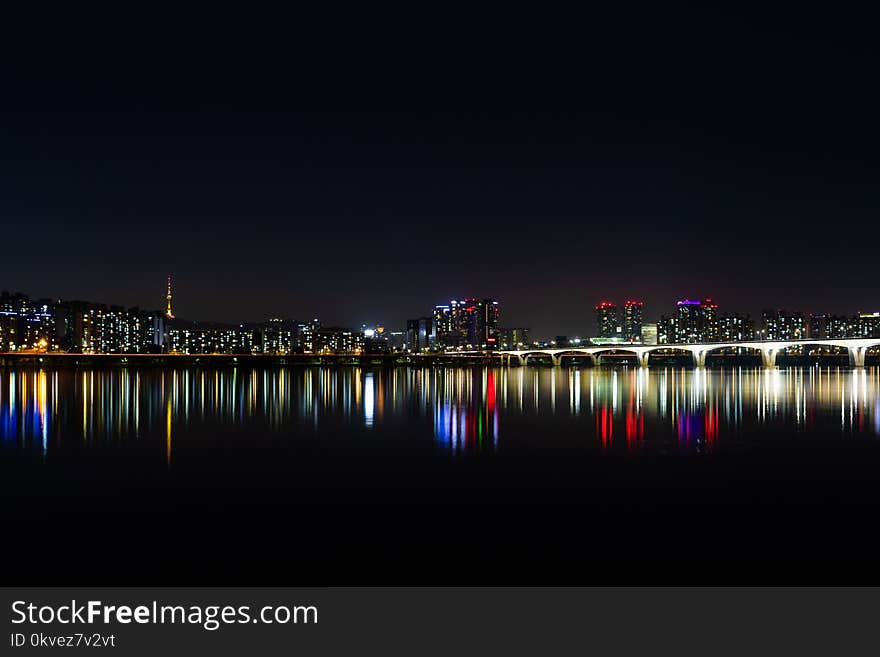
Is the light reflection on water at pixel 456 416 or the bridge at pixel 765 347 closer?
the light reflection on water at pixel 456 416

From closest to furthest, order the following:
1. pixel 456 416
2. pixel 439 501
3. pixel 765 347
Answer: pixel 439 501
pixel 456 416
pixel 765 347

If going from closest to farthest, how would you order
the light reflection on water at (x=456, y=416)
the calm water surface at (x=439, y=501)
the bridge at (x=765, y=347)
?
the calm water surface at (x=439, y=501) < the light reflection on water at (x=456, y=416) < the bridge at (x=765, y=347)

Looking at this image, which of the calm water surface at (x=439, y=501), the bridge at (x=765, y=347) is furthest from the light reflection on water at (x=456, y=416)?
the bridge at (x=765, y=347)

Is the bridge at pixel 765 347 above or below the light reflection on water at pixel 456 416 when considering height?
above

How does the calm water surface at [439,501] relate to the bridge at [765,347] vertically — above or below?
below

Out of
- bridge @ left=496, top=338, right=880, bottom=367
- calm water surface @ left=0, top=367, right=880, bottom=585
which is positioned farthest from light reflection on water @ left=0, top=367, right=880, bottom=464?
bridge @ left=496, top=338, right=880, bottom=367

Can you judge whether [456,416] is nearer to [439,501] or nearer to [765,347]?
[439,501]

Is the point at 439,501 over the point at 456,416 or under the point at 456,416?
over

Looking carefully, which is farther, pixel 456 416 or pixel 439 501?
pixel 456 416

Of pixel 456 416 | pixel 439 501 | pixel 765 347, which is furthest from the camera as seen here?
pixel 765 347

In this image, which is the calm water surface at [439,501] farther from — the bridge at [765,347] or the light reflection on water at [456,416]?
the bridge at [765,347]

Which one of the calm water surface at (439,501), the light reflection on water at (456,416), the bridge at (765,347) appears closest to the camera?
the calm water surface at (439,501)

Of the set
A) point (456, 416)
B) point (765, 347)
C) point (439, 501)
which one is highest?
point (765, 347)

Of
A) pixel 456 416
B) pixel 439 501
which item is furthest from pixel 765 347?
pixel 439 501
